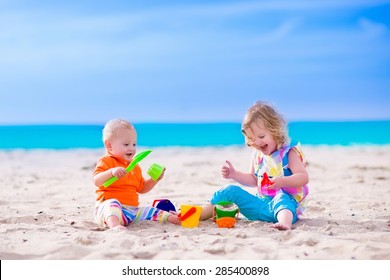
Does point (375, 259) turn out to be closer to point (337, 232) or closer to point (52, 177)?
point (337, 232)

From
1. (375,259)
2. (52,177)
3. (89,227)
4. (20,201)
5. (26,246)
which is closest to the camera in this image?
(375,259)

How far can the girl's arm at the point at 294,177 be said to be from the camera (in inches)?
163

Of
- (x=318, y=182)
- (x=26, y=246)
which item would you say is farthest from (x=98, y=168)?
(x=318, y=182)

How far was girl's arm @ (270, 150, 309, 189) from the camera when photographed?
414cm

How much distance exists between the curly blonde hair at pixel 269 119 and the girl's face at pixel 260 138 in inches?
0.9

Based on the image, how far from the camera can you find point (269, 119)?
13.9 feet

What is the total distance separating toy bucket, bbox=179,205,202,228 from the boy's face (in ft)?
1.95

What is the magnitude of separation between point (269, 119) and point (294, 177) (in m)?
0.49

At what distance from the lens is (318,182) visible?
7434 millimetres

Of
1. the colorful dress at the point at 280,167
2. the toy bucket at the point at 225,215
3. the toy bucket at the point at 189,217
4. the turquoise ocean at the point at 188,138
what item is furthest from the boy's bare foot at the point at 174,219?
the turquoise ocean at the point at 188,138

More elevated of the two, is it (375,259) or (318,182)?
(318,182)

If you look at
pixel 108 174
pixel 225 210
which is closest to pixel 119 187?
pixel 108 174

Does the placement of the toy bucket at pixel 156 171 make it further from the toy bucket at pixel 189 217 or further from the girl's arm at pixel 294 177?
the girl's arm at pixel 294 177

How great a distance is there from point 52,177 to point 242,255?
6088 mm
